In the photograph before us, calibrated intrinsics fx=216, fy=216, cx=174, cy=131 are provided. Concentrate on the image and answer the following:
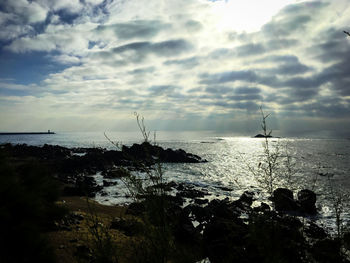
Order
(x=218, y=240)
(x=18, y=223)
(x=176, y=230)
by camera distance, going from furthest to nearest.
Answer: (x=176, y=230) < (x=218, y=240) < (x=18, y=223)

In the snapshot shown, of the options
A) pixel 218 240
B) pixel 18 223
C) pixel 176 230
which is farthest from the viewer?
pixel 176 230

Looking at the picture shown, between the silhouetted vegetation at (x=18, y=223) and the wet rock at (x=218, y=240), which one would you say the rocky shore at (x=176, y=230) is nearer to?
the wet rock at (x=218, y=240)

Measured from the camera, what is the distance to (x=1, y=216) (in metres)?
3.55

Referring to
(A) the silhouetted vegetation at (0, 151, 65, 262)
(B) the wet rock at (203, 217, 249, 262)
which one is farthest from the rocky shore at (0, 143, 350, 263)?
(A) the silhouetted vegetation at (0, 151, 65, 262)

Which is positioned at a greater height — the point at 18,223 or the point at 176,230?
the point at 18,223

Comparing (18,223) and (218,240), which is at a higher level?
(18,223)

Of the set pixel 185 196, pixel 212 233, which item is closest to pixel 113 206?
pixel 185 196

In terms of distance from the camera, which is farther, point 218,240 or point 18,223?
point 218,240

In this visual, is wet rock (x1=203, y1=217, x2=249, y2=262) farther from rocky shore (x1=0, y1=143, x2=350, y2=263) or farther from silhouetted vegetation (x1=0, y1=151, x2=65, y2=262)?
silhouetted vegetation (x1=0, y1=151, x2=65, y2=262)

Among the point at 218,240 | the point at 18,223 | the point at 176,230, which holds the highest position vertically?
the point at 18,223

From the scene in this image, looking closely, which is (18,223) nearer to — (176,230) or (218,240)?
(218,240)

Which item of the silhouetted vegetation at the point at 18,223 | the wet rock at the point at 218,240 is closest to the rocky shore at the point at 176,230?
the wet rock at the point at 218,240

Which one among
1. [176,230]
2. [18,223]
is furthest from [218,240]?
[18,223]

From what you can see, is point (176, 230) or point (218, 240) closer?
point (218, 240)
